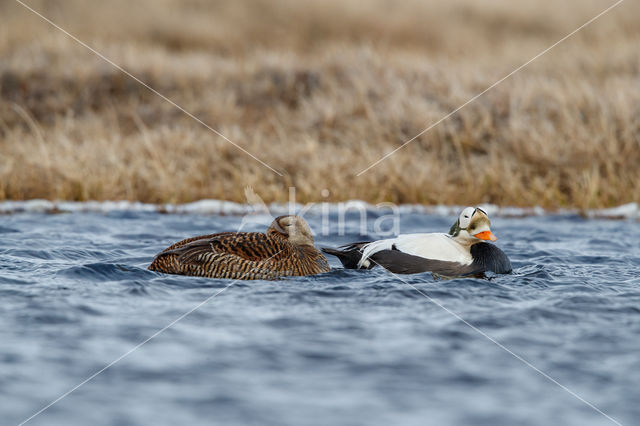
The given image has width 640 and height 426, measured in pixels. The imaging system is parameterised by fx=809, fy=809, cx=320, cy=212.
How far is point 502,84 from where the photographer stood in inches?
590

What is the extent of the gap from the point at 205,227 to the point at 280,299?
14.2 ft

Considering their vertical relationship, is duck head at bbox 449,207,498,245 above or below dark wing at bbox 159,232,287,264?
above

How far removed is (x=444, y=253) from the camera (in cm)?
658

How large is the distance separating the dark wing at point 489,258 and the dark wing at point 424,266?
63 millimetres

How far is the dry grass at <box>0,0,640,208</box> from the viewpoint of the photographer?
1153 centimetres

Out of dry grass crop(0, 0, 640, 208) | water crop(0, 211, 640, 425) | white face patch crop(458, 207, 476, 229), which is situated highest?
dry grass crop(0, 0, 640, 208)

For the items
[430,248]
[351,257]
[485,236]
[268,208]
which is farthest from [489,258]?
[268,208]

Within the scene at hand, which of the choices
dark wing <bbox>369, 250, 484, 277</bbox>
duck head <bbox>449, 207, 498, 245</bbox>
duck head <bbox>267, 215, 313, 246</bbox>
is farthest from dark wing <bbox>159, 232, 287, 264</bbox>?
duck head <bbox>449, 207, 498, 245</bbox>

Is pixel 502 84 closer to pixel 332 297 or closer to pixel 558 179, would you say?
pixel 558 179

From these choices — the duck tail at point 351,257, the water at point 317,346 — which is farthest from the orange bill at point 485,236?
the duck tail at point 351,257

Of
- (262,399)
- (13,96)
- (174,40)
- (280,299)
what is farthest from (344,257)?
(174,40)

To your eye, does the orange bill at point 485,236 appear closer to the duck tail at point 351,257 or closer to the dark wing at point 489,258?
the dark wing at point 489,258

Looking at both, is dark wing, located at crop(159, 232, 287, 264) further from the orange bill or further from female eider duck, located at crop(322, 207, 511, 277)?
the orange bill

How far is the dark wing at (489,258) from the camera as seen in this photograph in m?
6.60
